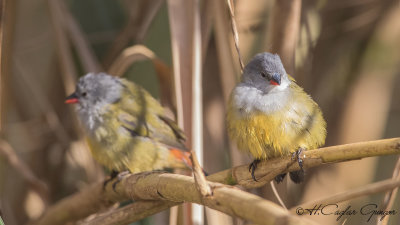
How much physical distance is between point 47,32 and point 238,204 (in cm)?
323

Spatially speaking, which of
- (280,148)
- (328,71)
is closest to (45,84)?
(328,71)

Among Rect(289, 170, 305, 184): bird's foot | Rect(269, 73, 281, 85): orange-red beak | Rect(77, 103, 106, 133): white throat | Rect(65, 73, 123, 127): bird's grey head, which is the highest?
Rect(269, 73, 281, 85): orange-red beak

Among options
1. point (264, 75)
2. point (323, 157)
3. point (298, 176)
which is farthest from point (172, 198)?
point (264, 75)

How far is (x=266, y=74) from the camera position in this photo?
7.88ft

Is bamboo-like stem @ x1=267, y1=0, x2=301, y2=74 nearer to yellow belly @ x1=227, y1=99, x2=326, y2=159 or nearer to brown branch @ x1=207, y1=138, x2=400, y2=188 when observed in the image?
yellow belly @ x1=227, y1=99, x2=326, y2=159

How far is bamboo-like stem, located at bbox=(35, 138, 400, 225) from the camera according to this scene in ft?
4.48

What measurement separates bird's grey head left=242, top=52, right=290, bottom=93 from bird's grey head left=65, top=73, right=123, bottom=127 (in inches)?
44.3

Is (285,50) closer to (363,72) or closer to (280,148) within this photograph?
(280,148)

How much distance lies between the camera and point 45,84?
397cm

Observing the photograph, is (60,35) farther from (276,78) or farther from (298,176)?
(298,176)

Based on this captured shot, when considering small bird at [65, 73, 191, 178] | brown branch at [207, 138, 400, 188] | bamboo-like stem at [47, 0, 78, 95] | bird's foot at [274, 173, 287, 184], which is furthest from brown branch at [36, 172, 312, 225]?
bamboo-like stem at [47, 0, 78, 95]

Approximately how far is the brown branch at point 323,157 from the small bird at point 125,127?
Result: 3.58ft

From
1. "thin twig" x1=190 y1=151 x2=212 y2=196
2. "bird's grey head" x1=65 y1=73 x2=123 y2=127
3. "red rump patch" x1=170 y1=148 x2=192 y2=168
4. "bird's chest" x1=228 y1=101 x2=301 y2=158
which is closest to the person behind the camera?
"thin twig" x1=190 y1=151 x2=212 y2=196

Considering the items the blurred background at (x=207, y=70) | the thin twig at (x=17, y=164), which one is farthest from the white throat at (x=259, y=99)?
the thin twig at (x=17, y=164)
